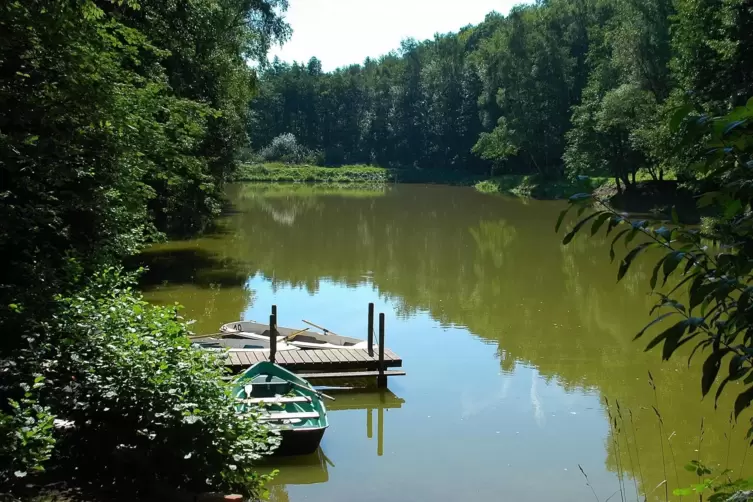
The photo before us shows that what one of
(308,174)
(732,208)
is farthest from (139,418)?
(308,174)

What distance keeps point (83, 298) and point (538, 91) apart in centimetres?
5360

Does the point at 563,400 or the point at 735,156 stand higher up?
the point at 735,156

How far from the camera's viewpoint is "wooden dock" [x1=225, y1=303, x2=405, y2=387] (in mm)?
11930

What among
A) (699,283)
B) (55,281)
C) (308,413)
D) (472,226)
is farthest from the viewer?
(472,226)

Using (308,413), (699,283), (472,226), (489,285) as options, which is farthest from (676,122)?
(472,226)

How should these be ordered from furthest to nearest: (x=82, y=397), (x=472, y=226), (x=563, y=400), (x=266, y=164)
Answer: (x=266, y=164), (x=472, y=226), (x=563, y=400), (x=82, y=397)

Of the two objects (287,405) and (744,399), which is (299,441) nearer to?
(287,405)

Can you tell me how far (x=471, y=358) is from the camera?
14.1 meters

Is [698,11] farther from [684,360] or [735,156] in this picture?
[735,156]

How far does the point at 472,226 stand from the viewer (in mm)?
37000

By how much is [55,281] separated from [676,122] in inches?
269

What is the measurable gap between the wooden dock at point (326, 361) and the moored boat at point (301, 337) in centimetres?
72

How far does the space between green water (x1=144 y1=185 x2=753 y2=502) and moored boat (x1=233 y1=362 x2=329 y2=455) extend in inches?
14.2

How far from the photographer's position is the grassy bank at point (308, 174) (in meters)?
76.8
